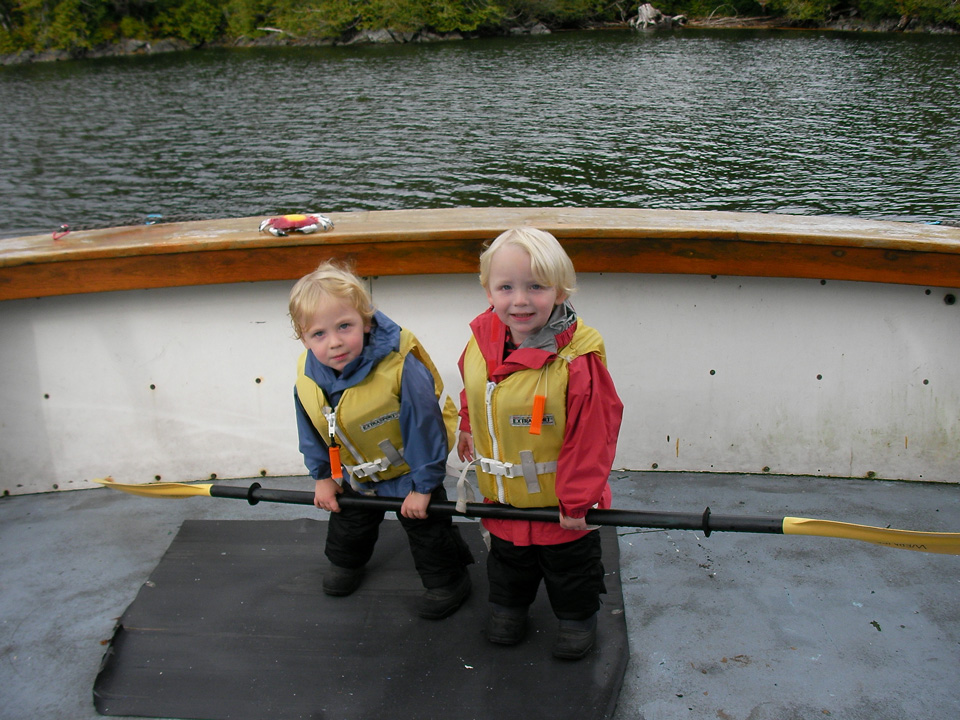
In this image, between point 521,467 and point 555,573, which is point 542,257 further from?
point 555,573

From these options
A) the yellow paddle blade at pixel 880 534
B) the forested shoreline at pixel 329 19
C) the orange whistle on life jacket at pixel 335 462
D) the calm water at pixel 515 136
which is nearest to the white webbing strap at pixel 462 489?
the orange whistle on life jacket at pixel 335 462

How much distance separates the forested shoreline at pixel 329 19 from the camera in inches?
859

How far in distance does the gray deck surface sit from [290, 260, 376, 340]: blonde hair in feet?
3.61

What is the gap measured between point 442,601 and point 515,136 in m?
8.96

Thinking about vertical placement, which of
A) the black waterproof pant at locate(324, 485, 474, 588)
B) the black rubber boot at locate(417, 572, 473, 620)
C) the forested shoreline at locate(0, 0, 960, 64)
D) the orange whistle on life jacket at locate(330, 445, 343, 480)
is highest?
the forested shoreline at locate(0, 0, 960, 64)

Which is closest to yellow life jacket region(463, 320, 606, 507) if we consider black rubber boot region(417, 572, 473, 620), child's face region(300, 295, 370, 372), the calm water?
child's face region(300, 295, 370, 372)


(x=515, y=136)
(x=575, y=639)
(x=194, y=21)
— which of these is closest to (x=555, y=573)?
(x=575, y=639)

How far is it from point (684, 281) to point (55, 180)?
984cm

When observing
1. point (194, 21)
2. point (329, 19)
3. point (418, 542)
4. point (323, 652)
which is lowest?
point (323, 652)

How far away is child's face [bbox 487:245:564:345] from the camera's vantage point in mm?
1796

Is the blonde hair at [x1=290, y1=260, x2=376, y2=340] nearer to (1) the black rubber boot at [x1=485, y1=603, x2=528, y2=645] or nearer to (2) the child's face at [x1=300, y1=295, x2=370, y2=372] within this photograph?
(2) the child's face at [x1=300, y1=295, x2=370, y2=372]

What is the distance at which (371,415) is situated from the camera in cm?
207

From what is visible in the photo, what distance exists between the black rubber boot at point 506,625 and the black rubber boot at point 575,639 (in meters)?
0.11

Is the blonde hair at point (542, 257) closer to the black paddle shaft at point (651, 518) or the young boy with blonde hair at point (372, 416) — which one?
the young boy with blonde hair at point (372, 416)
